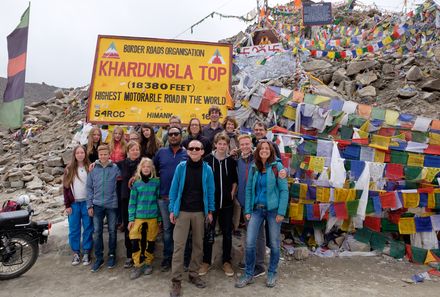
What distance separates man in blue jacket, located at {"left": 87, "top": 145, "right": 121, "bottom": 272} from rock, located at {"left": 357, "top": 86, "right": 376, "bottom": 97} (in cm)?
1073

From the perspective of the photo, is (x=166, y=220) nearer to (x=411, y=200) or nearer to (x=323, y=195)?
(x=323, y=195)

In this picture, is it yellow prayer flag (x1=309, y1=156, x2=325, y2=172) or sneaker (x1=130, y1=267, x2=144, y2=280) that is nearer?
sneaker (x1=130, y1=267, x2=144, y2=280)

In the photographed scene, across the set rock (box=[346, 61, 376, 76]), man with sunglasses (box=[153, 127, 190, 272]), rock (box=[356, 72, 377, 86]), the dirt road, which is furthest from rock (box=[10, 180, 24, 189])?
rock (box=[356, 72, 377, 86])

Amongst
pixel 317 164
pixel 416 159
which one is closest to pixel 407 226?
pixel 416 159

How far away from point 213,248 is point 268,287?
1.21 m

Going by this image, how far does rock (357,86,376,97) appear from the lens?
13.2m

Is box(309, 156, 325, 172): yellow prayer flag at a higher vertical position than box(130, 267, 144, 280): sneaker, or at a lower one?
higher

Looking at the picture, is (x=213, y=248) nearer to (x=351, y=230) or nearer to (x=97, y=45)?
(x=351, y=230)

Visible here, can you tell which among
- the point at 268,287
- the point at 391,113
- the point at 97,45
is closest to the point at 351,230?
the point at 268,287

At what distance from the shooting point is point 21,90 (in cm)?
877

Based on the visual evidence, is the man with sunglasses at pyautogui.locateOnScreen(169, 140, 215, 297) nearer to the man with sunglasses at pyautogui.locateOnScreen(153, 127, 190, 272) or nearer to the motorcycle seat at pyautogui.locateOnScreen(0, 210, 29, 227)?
the man with sunglasses at pyautogui.locateOnScreen(153, 127, 190, 272)

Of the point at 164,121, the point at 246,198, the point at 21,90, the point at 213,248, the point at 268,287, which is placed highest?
the point at 21,90

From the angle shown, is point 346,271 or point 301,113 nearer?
point 346,271

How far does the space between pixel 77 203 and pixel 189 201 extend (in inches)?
89.0
